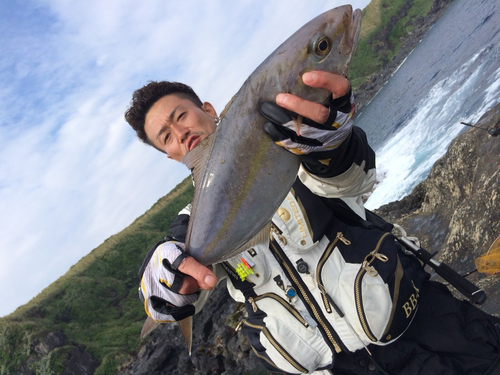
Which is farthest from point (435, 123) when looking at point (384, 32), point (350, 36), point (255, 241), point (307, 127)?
point (384, 32)

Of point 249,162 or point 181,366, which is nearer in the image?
point 249,162

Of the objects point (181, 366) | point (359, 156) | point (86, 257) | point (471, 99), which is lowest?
point (471, 99)

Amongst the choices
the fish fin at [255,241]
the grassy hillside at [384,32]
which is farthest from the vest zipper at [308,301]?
the grassy hillside at [384,32]

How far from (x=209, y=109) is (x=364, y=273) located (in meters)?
2.50

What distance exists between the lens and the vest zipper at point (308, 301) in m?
2.53

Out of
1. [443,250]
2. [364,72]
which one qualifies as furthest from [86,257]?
[364,72]

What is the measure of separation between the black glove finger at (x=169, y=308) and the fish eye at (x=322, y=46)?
7.12 ft

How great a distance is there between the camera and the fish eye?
7.27 feet

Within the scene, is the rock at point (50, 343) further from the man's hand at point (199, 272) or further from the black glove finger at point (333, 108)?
the black glove finger at point (333, 108)

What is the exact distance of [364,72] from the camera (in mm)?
67938

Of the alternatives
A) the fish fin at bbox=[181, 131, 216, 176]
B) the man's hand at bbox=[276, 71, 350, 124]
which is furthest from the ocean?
the fish fin at bbox=[181, 131, 216, 176]

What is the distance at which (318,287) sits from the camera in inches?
103

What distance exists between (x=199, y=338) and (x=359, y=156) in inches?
355

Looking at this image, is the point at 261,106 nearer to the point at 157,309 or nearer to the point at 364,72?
the point at 157,309
